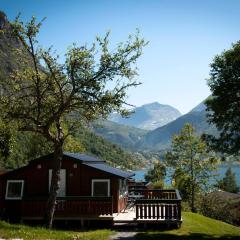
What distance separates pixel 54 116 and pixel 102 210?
811 cm

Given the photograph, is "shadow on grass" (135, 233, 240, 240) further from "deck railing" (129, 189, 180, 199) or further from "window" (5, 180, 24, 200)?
"window" (5, 180, 24, 200)

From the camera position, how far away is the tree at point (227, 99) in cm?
2764

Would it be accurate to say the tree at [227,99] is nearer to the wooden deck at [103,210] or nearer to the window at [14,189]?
the wooden deck at [103,210]

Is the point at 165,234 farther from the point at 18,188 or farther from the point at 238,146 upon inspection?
the point at 18,188

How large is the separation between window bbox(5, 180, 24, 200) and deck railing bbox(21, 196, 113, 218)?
3420 mm

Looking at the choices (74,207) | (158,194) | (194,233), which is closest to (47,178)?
(74,207)

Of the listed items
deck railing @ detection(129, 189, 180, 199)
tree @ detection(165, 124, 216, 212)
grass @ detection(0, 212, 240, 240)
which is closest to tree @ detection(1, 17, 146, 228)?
grass @ detection(0, 212, 240, 240)

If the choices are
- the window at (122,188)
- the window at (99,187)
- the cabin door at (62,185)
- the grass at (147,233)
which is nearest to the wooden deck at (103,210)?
the grass at (147,233)

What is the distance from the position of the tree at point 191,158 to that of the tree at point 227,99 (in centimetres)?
2050

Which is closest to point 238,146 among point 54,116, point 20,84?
point 54,116

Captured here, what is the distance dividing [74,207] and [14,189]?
6513 millimetres

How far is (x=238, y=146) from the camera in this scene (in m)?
28.0

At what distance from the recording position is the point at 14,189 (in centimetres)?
3072

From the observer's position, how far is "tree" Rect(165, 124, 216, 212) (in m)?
50.2
